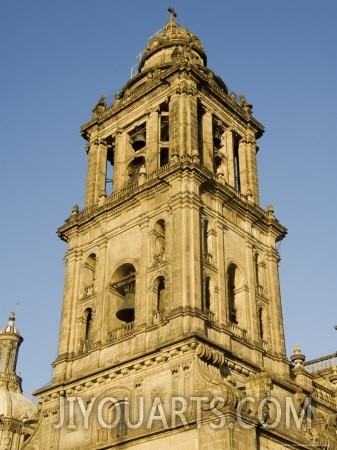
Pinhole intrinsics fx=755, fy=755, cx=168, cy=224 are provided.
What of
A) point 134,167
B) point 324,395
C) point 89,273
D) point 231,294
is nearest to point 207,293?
point 231,294

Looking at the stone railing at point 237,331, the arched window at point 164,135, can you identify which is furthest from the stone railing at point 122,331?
the arched window at point 164,135

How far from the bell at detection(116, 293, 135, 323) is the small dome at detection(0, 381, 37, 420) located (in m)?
29.9

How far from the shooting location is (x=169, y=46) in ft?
144

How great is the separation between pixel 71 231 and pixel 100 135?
6.58 metres

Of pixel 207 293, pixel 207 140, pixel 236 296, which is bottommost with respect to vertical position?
pixel 207 293

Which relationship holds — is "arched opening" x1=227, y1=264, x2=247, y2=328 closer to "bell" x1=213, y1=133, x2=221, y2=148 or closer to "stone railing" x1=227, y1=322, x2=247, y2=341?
"stone railing" x1=227, y1=322, x2=247, y2=341

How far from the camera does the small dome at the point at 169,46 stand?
143ft

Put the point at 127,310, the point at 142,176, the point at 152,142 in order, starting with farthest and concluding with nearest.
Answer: the point at 152,142 → the point at 142,176 → the point at 127,310

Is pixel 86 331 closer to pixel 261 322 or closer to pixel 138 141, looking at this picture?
pixel 261 322

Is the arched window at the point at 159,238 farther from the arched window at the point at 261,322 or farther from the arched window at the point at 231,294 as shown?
the arched window at the point at 261,322

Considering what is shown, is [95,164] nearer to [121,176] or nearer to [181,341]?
[121,176]

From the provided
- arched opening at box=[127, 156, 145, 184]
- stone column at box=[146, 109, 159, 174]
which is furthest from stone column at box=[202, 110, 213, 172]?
arched opening at box=[127, 156, 145, 184]

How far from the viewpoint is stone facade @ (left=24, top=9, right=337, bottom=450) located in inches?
1139

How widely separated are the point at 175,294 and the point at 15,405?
38020 mm
